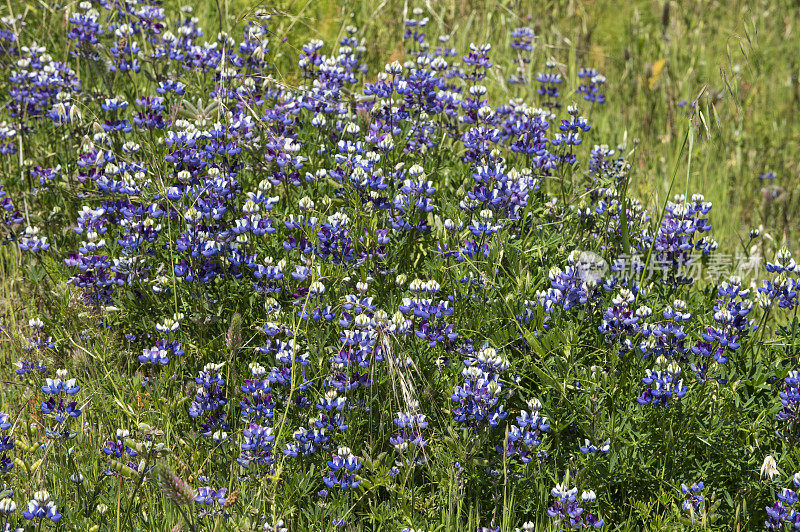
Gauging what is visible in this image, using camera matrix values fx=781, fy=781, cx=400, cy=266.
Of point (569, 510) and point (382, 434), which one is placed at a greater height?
point (382, 434)

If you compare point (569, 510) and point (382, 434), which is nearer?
point (569, 510)

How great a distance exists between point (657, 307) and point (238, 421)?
1709mm

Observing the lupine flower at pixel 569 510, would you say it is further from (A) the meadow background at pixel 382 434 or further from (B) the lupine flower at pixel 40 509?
(B) the lupine flower at pixel 40 509

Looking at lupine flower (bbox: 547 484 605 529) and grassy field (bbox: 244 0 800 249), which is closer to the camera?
lupine flower (bbox: 547 484 605 529)

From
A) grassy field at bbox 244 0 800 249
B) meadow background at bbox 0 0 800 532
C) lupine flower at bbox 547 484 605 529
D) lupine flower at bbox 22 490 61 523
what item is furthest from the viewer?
grassy field at bbox 244 0 800 249

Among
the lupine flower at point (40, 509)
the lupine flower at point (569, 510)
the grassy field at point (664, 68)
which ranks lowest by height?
the lupine flower at point (40, 509)

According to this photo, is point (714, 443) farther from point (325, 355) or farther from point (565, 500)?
point (325, 355)

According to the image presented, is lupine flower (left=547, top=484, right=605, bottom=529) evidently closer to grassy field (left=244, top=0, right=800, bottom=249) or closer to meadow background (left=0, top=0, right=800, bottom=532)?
meadow background (left=0, top=0, right=800, bottom=532)

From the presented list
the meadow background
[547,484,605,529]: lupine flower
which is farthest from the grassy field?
[547,484,605,529]: lupine flower

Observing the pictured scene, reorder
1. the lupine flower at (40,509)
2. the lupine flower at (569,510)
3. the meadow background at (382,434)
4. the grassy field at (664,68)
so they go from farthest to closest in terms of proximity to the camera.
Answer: the grassy field at (664,68)
the meadow background at (382,434)
the lupine flower at (569,510)
the lupine flower at (40,509)

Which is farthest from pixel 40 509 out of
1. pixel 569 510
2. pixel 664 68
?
pixel 664 68

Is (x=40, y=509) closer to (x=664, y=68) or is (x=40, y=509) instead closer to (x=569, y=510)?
(x=569, y=510)

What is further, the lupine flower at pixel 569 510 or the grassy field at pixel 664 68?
the grassy field at pixel 664 68

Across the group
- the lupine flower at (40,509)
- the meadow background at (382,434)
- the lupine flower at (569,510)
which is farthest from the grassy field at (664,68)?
the lupine flower at (40,509)
